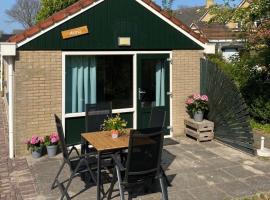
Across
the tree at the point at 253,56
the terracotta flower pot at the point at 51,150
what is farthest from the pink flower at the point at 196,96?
the terracotta flower pot at the point at 51,150

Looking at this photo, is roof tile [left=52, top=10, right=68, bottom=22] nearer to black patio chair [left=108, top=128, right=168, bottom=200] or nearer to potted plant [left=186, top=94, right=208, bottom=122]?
potted plant [left=186, top=94, right=208, bottom=122]

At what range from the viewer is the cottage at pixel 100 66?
8.66m

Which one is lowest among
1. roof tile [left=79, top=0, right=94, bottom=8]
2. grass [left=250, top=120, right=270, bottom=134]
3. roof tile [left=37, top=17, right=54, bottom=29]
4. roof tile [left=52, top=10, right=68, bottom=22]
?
grass [left=250, top=120, right=270, bottom=134]

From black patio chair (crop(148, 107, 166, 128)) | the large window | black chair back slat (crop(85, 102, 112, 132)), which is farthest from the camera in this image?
the large window

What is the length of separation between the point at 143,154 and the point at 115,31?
4.63 meters

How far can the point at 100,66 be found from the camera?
9.57 meters

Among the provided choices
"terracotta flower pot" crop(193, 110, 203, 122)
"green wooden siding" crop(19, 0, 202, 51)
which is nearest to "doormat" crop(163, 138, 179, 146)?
"terracotta flower pot" crop(193, 110, 203, 122)

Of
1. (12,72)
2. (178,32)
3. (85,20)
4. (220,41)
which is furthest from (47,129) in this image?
(220,41)

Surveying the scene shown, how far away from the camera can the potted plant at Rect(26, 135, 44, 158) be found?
8484mm

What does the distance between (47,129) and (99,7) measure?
10.0 feet

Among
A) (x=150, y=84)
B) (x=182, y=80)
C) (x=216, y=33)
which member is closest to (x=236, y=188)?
(x=150, y=84)

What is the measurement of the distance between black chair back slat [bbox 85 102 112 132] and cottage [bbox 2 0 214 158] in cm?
137

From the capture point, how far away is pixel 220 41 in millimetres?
28609

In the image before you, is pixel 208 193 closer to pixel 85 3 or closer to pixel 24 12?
pixel 85 3
